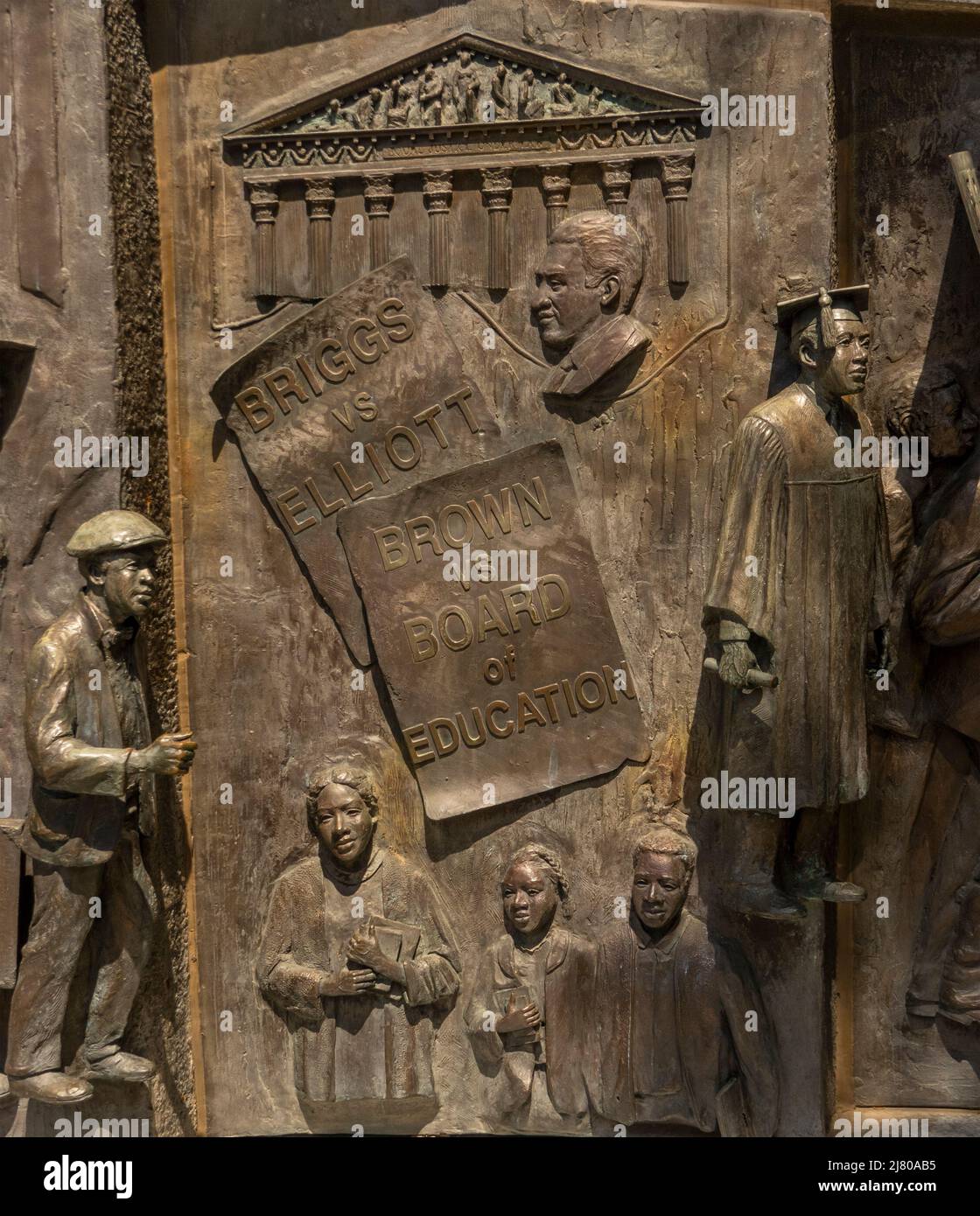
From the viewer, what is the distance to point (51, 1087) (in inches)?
260

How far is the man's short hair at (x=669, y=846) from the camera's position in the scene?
6977 mm

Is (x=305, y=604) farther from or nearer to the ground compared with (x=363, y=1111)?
farther from the ground

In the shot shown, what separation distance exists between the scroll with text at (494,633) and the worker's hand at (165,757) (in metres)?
0.98

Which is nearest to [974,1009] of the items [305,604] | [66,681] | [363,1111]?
[363,1111]

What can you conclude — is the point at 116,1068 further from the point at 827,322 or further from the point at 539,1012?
the point at 827,322

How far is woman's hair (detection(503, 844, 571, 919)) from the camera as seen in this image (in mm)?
7059

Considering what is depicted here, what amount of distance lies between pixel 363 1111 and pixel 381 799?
3.94ft

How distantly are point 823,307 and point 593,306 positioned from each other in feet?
2.84

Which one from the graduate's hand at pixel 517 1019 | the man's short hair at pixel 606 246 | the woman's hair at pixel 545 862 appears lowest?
the graduate's hand at pixel 517 1019

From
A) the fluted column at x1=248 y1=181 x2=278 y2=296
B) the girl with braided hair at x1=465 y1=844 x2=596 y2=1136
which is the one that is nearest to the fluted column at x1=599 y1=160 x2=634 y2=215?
the fluted column at x1=248 y1=181 x2=278 y2=296

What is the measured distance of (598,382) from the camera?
6957mm

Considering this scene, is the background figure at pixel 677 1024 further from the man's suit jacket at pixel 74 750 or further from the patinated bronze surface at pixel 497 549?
the man's suit jacket at pixel 74 750

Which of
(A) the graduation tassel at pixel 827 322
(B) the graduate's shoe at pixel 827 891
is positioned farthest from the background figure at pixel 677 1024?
(A) the graduation tassel at pixel 827 322
